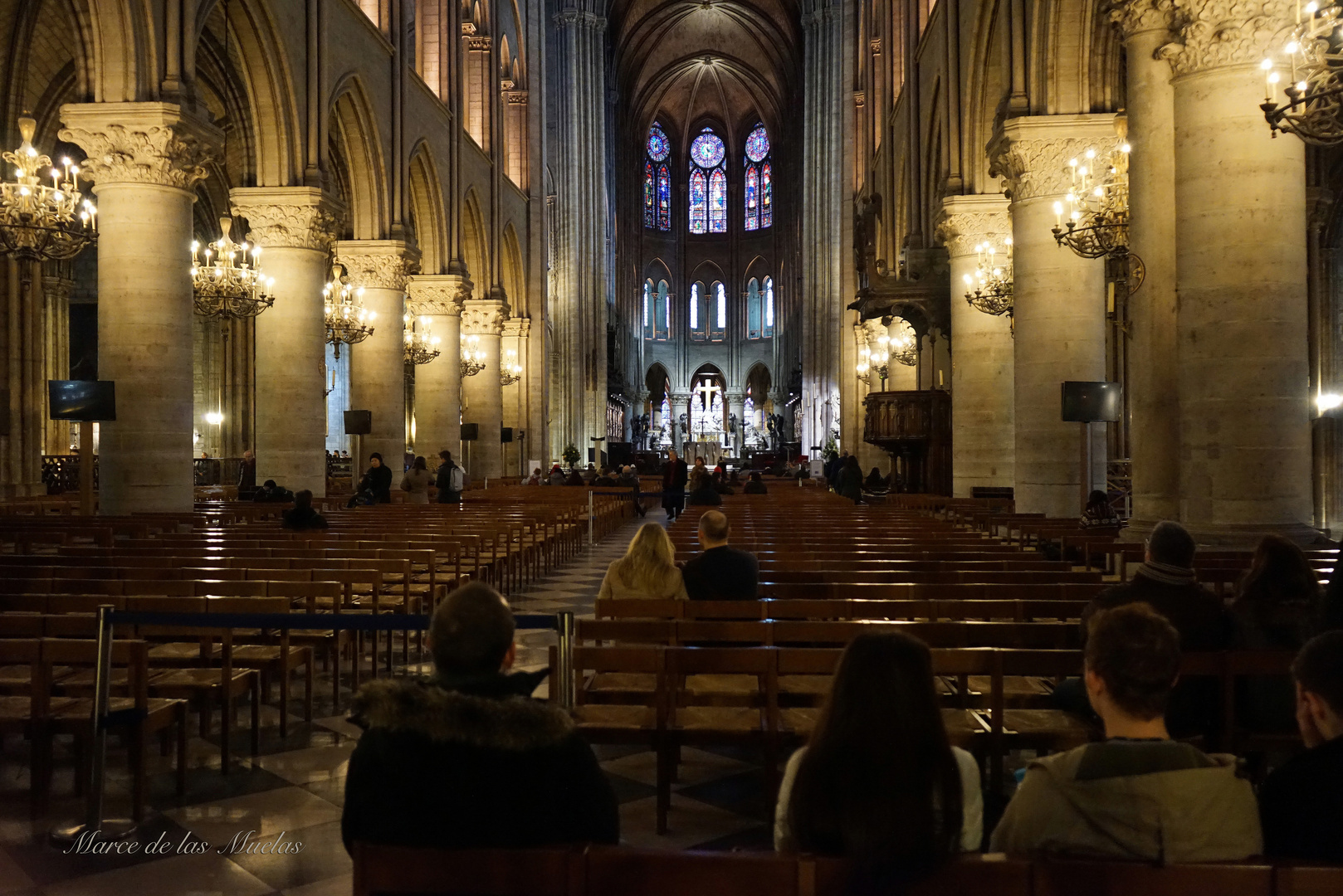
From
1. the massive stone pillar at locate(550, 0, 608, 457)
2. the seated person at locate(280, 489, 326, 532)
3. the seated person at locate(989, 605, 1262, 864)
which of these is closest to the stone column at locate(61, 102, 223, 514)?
the seated person at locate(280, 489, 326, 532)

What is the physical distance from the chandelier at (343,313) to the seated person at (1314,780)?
15.9 metres

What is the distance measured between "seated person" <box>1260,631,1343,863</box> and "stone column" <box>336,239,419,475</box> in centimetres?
1826

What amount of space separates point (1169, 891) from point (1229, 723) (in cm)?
223

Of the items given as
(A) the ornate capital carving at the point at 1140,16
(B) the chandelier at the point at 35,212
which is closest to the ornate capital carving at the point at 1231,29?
(A) the ornate capital carving at the point at 1140,16

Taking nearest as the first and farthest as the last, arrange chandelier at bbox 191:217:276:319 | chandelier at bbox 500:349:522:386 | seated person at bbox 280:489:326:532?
1. seated person at bbox 280:489:326:532
2. chandelier at bbox 191:217:276:319
3. chandelier at bbox 500:349:522:386

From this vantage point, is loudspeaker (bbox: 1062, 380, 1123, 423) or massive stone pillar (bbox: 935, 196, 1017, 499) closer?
loudspeaker (bbox: 1062, 380, 1123, 423)

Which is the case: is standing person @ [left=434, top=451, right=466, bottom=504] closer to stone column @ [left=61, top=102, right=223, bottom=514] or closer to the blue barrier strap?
stone column @ [left=61, top=102, right=223, bottom=514]

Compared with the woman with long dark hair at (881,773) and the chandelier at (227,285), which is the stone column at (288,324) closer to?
the chandelier at (227,285)

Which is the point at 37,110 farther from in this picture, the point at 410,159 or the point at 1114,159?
the point at 1114,159

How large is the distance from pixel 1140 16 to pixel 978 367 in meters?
8.05

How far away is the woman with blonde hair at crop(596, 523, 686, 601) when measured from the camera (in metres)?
5.26

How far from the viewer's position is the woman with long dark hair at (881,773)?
1.79 meters

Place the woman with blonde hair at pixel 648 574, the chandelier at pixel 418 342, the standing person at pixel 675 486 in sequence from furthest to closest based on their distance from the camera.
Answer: the chandelier at pixel 418 342
the standing person at pixel 675 486
the woman with blonde hair at pixel 648 574

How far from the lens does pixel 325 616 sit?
3.39m
